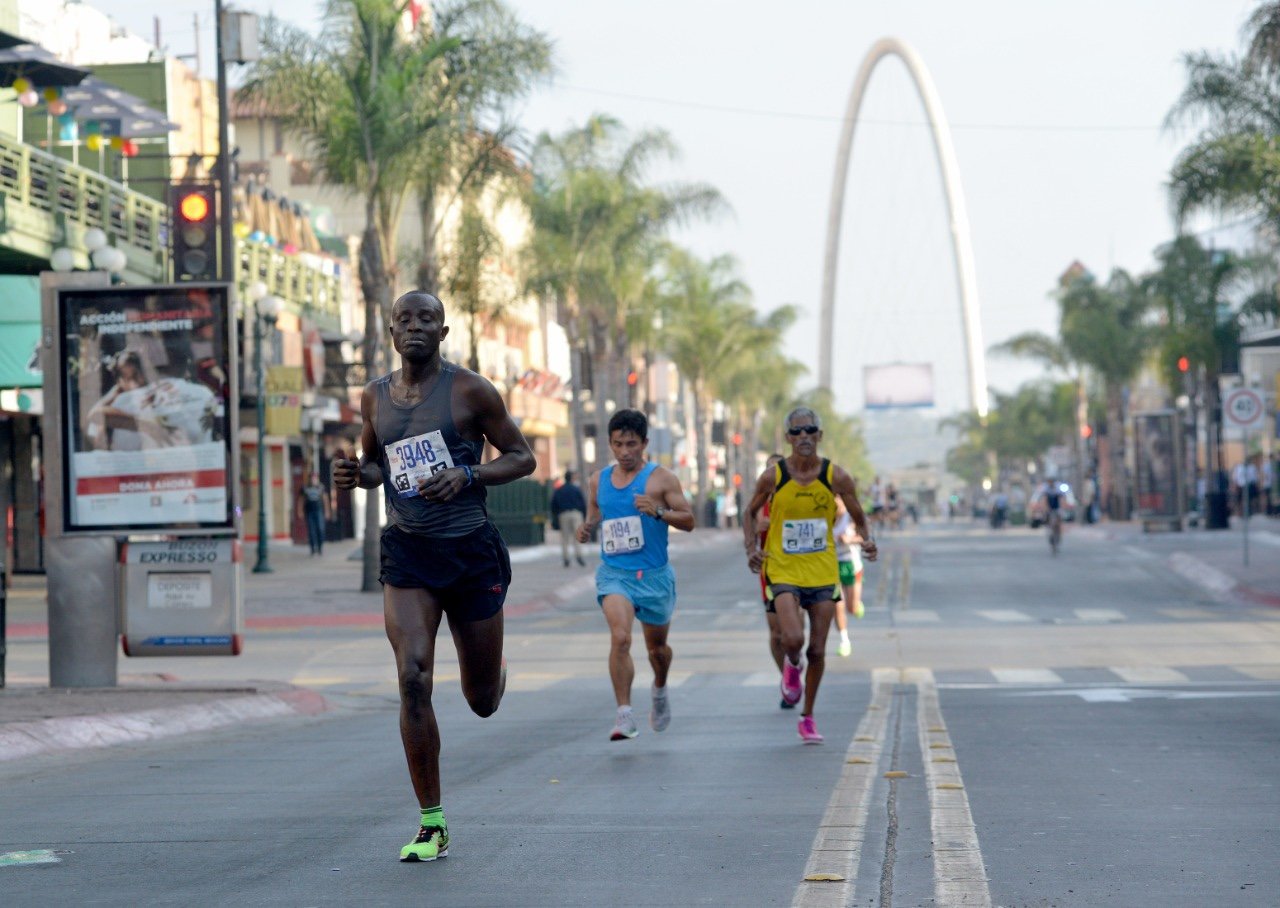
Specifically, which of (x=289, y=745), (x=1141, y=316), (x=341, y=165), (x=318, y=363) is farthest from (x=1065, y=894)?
(x=1141, y=316)

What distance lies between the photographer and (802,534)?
491 inches

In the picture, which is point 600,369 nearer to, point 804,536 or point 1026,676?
point 1026,676

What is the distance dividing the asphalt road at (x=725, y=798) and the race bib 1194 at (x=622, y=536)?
1098 millimetres

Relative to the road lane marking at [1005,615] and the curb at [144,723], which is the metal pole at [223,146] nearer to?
the road lane marking at [1005,615]

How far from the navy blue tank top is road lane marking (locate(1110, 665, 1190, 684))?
9.90m

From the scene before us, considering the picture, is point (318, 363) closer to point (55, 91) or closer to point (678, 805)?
point (55, 91)

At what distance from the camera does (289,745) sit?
12.1 m

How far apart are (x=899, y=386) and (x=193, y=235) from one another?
127 metres

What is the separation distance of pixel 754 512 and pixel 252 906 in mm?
7189

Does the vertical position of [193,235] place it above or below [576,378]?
below

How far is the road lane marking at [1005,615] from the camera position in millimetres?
25680

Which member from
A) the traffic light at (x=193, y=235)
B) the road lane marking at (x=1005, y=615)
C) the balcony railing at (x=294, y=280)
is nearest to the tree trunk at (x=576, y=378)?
the balcony railing at (x=294, y=280)

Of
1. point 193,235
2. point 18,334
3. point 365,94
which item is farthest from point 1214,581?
point 193,235

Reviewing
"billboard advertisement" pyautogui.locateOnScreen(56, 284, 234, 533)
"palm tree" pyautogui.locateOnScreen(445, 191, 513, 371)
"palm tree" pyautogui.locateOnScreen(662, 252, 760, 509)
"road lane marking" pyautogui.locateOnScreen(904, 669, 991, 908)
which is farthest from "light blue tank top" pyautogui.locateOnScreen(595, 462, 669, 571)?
"palm tree" pyautogui.locateOnScreen(662, 252, 760, 509)
